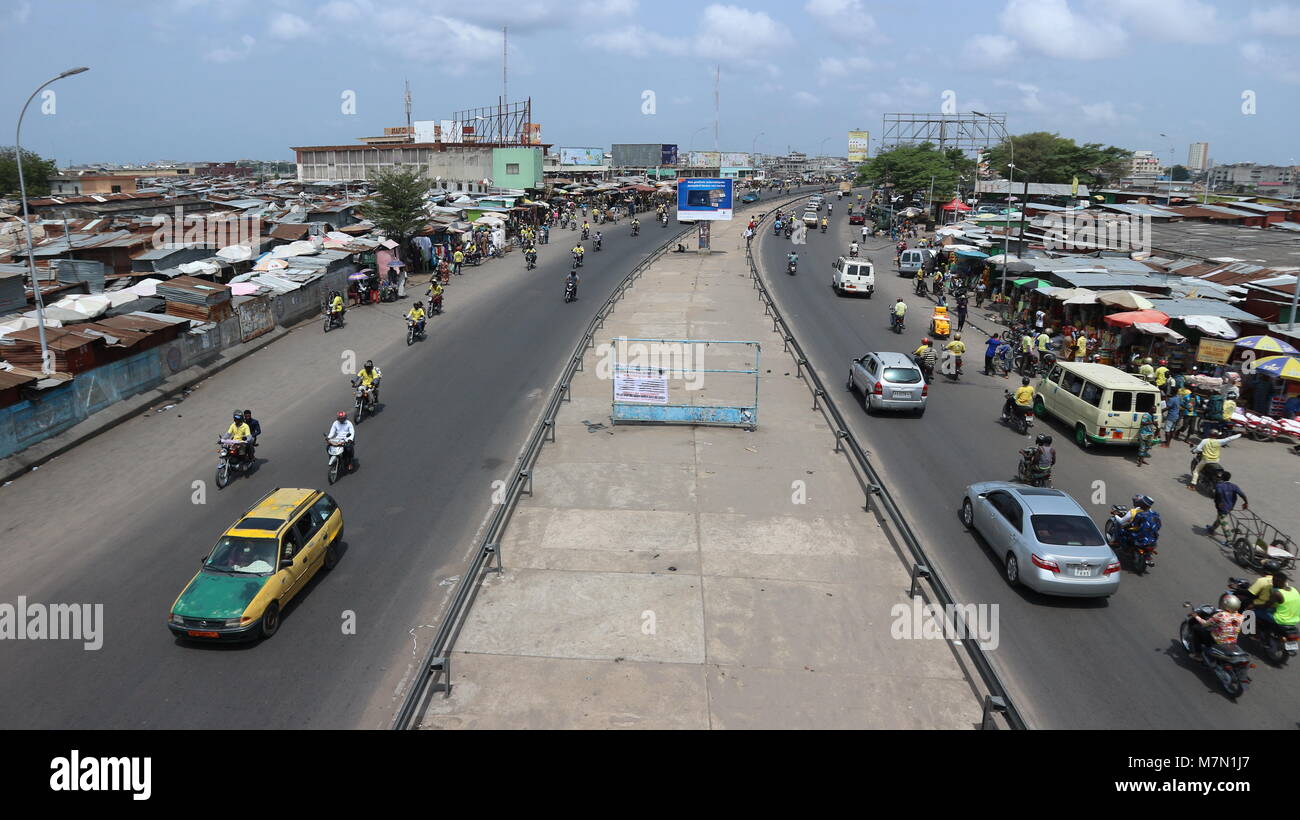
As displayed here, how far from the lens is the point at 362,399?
19984 mm

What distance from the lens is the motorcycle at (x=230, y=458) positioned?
51.7 ft

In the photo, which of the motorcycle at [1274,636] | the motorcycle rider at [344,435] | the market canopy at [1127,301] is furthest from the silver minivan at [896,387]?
the motorcycle rider at [344,435]

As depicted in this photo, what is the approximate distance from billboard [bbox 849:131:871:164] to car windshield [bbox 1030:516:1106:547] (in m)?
168

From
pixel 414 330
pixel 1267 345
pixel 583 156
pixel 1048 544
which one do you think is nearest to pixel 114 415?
pixel 414 330

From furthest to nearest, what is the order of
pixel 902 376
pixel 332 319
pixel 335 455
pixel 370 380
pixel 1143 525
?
pixel 332 319
pixel 902 376
pixel 370 380
pixel 335 455
pixel 1143 525

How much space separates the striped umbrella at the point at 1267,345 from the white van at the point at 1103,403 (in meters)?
5.16

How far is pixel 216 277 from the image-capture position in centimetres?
3098

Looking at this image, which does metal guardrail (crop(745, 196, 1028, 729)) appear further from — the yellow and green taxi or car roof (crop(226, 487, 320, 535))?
car roof (crop(226, 487, 320, 535))

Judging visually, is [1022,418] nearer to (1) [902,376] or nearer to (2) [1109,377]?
(2) [1109,377]

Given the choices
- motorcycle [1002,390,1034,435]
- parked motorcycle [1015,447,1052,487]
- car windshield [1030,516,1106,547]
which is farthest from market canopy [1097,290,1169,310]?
car windshield [1030,516,1106,547]

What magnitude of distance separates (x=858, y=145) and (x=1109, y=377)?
16822 cm

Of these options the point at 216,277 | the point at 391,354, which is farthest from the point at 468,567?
the point at 216,277

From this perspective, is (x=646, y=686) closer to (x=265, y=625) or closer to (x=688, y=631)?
(x=688, y=631)
